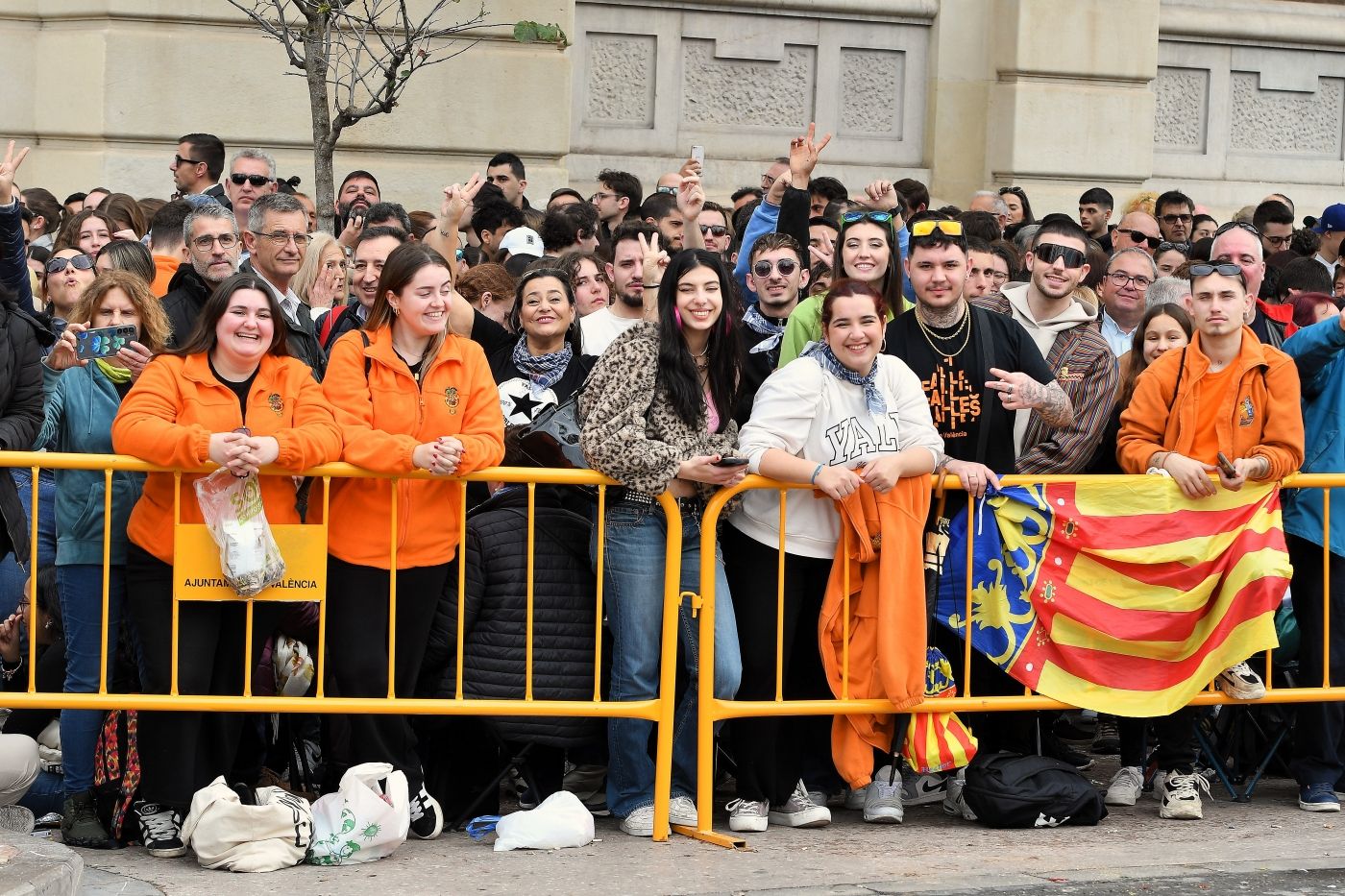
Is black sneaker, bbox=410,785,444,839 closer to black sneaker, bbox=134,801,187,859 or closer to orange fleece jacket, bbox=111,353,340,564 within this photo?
black sneaker, bbox=134,801,187,859

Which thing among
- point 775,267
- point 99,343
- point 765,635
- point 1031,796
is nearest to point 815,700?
point 765,635

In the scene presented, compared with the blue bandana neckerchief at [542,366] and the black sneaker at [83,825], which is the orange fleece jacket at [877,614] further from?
the black sneaker at [83,825]

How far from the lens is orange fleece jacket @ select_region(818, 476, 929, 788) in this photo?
23.1 feet

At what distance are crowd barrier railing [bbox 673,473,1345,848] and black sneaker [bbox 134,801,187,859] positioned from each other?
5.82ft

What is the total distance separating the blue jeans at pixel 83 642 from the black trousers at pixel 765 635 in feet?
7.27

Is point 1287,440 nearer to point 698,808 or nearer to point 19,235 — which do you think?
point 698,808

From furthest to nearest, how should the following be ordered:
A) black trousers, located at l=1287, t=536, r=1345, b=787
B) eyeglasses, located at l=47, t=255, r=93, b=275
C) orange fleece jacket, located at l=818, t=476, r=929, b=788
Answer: eyeglasses, located at l=47, t=255, r=93, b=275
black trousers, located at l=1287, t=536, r=1345, b=787
orange fleece jacket, located at l=818, t=476, r=929, b=788

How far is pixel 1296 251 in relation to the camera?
42.2 feet

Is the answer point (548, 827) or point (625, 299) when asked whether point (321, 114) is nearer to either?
point (625, 299)

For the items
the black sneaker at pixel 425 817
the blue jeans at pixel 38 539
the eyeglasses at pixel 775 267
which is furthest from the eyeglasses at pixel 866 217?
the blue jeans at pixel 38 539

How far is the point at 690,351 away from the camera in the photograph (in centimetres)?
714

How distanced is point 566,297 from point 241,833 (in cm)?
260

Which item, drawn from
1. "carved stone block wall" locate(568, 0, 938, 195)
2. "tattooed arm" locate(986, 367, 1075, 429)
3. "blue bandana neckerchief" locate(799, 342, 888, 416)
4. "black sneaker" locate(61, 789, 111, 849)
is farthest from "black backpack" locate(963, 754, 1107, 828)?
"carved stone block wall" locate(568, 0, 938, 195)

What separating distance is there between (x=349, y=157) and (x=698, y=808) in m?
8.77
